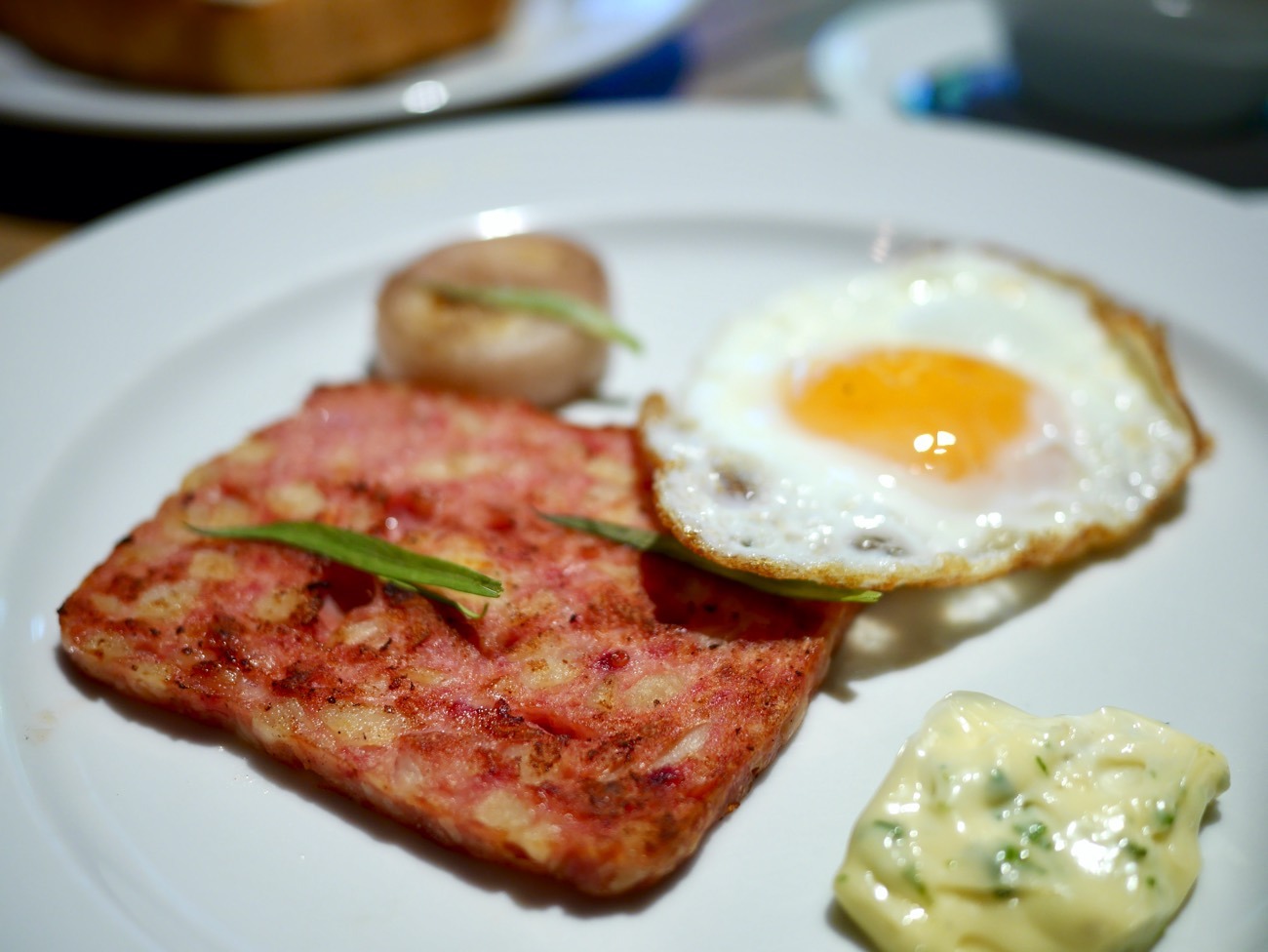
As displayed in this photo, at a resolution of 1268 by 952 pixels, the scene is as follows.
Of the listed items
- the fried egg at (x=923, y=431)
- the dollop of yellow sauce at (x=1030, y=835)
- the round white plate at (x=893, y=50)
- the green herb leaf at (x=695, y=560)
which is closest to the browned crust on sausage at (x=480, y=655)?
the green herb leaf at (x=695, y=560)

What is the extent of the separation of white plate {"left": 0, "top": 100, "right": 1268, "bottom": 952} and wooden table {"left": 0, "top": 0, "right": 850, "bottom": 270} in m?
0.83

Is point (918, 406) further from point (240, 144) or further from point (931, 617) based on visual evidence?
point (240, 144)

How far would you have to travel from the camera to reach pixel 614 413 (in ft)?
9.62

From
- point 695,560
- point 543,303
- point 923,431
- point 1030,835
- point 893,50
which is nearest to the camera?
point 1030,835

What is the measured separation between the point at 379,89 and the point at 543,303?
2.09 meters

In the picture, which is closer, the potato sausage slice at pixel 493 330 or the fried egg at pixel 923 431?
the fried egg at pixel 923 431

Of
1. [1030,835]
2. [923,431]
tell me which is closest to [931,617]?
[923,431]

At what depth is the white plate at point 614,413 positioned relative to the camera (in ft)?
5.69

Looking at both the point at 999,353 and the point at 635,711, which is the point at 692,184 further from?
the point at 635,711

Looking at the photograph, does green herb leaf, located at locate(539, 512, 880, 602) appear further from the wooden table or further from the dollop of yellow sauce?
the wooden table

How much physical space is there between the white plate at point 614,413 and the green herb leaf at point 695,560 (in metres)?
0.23

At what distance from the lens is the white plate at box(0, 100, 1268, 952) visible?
174 cm

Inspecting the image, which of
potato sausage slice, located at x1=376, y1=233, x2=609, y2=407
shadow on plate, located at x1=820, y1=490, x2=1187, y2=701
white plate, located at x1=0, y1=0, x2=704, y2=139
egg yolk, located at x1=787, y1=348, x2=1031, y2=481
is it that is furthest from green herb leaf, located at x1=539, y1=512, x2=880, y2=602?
white plate, located at x1=0, y1=0, x2=704, y2=139

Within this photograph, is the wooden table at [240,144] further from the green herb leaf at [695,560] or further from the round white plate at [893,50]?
the green herb leaf at [695,560]
